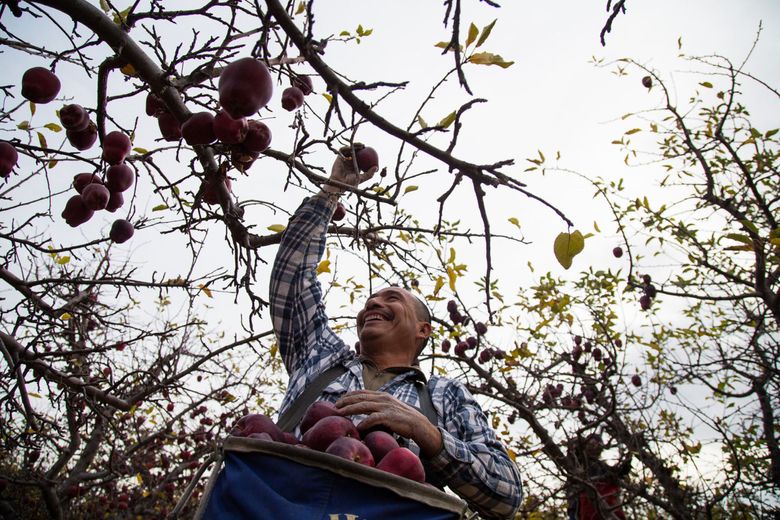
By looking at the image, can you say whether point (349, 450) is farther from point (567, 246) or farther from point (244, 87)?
point (244, 87)

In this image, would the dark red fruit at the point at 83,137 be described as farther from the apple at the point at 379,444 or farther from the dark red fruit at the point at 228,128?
the apple at the point at 379,444

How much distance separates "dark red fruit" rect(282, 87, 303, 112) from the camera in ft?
7.39

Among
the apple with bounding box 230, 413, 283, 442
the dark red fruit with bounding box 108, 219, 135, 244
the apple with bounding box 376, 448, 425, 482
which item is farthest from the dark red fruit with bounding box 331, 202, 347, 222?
the apple with bounding box 376, 448, 425, 482

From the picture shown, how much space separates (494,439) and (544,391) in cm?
394

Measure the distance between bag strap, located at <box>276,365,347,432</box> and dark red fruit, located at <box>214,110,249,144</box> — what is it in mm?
890

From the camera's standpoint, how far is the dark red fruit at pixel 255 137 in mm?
1726

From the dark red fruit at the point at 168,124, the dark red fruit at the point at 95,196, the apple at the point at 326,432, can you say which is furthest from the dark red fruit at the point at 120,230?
the apple at the point at 326,432

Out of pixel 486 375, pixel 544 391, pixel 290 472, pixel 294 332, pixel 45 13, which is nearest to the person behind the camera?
pixel 290 472

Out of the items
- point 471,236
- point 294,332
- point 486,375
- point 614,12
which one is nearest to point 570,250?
point 614,12

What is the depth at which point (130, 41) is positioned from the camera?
64.4 inches

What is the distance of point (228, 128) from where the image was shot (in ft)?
5.26

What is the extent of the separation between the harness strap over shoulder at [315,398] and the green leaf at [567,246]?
728 mm

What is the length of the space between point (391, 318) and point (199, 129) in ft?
3.94

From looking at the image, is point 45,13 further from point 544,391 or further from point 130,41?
point 544,391
